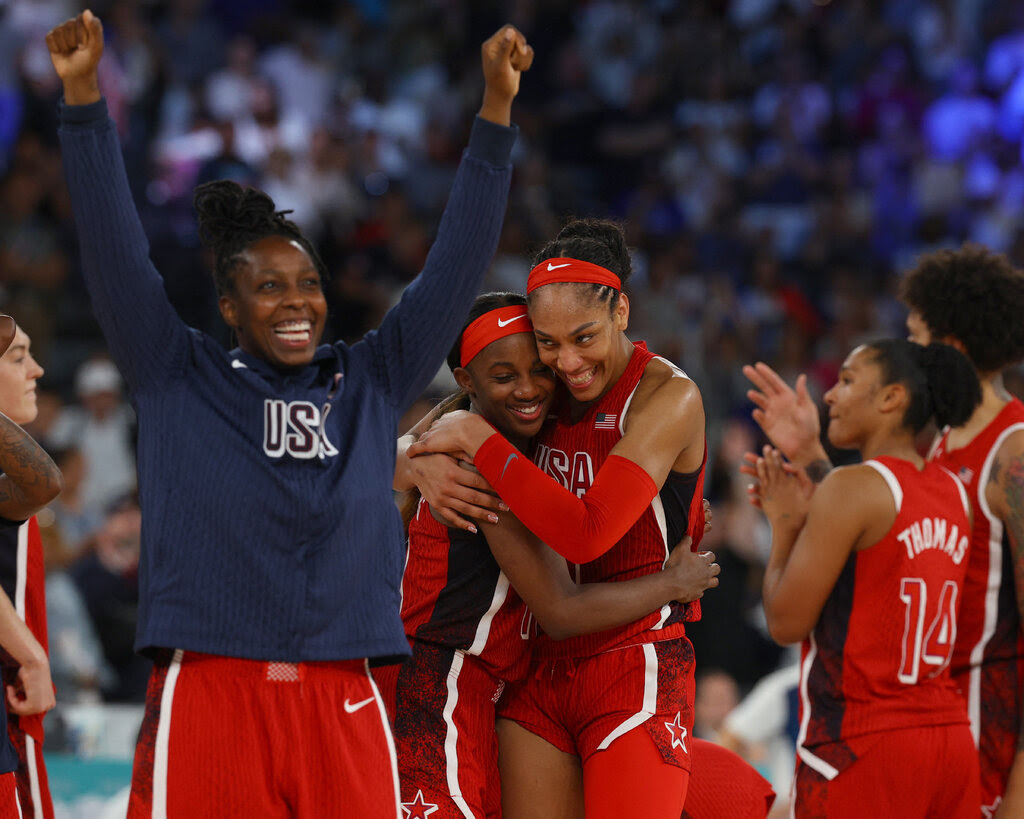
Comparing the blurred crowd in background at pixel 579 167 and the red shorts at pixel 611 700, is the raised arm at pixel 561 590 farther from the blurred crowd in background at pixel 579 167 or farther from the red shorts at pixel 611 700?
the blurred crowd in background at pixel 579 167

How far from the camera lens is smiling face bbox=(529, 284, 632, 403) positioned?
366 centimetres

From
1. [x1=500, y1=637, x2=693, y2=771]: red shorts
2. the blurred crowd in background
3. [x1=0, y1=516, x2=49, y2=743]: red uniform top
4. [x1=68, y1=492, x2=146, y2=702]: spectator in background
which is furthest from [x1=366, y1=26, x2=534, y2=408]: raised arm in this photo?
[x1=68, y1=492, x2=146, y2=702]: spectator in background

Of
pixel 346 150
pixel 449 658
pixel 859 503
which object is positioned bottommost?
pixel 449 658

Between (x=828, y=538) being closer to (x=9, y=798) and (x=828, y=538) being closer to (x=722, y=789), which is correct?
(x=722, y=789)

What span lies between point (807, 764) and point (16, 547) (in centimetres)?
248

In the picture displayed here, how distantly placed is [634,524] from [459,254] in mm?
1058

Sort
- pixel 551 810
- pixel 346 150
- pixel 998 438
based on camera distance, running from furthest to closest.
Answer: pixel 346 150 → pixel 998 438 → pixel 551 810

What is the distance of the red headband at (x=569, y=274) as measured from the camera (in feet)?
12.3

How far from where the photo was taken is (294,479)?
9.61 feet

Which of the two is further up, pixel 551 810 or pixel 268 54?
pixel 268 54

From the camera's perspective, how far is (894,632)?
392 centimetres

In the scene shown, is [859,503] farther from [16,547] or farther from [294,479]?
[16,547]

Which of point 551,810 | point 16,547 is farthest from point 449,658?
point 16,547

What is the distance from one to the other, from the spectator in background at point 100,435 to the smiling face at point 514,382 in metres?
5.81
